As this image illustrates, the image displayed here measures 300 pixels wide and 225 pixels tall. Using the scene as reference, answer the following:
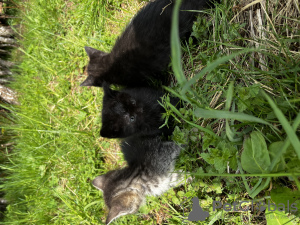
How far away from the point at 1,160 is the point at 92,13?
299 centimetres

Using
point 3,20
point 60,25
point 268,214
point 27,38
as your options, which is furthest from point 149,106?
point 3,20

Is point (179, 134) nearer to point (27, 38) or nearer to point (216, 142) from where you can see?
point (216, 142)

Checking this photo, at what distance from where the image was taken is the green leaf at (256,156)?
4.58 feet

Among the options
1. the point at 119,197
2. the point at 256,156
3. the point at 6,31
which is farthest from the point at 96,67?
the point at 6,31

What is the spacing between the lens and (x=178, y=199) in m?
2.68

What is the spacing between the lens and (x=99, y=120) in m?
3.59

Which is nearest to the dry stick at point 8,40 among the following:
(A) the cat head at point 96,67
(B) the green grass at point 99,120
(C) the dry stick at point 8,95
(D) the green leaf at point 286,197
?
(B) the green grass at point 99,120

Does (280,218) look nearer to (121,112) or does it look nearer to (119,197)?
(119,197)

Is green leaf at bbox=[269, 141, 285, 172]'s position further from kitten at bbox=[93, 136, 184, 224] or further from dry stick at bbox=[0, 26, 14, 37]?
dry stick at bbox=[0, 26, 14, 37]

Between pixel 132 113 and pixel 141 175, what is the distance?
0.70 m

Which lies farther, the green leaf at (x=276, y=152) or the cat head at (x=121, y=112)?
the cat head at (x=121, y=112)

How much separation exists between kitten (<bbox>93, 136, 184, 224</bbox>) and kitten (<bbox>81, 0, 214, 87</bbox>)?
769mm

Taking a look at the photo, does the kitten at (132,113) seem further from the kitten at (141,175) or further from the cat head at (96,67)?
the cat head at (96,67)

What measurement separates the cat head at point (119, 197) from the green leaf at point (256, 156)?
1.58 meters
